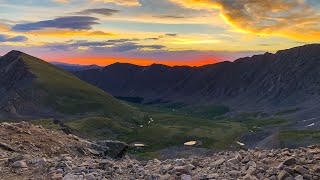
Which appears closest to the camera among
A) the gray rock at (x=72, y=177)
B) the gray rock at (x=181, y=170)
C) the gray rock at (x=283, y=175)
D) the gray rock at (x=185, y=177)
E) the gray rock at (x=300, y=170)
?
the gray rock at (x=283, y=175)

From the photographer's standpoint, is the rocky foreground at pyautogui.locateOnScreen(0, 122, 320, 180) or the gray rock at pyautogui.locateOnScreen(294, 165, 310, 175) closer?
the gray rock at pyautogui.locateOnScreen(294, 165, 310, 175)

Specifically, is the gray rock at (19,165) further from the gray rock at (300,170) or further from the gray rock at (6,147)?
the gray rock at (300,170)

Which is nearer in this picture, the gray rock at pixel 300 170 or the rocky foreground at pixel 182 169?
the gray rock at pixel 300 170

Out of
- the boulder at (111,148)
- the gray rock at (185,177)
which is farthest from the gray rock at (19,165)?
the boulder at (111,148)

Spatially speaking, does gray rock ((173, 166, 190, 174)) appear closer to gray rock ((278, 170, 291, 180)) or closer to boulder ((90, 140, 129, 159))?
→ gray rock ((278, 170, 291, 180))

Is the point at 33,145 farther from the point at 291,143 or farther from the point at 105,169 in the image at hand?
the point at 291,143

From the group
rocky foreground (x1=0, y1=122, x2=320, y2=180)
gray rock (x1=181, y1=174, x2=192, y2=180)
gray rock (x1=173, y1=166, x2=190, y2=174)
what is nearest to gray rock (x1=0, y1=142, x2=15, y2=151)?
rocky foreground (x1=0, y1=122, x2=320, y2=180)

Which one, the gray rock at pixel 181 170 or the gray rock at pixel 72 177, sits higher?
the gray rock at pixel 181 170

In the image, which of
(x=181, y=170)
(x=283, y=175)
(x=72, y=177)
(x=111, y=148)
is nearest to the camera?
(x=283, y=175)

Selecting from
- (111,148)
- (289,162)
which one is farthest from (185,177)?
(111,148)

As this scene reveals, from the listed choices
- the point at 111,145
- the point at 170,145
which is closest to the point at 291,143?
the point at 170,145

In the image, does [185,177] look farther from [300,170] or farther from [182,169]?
[300,170]

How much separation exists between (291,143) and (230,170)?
15939 cm

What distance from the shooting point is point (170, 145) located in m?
196
